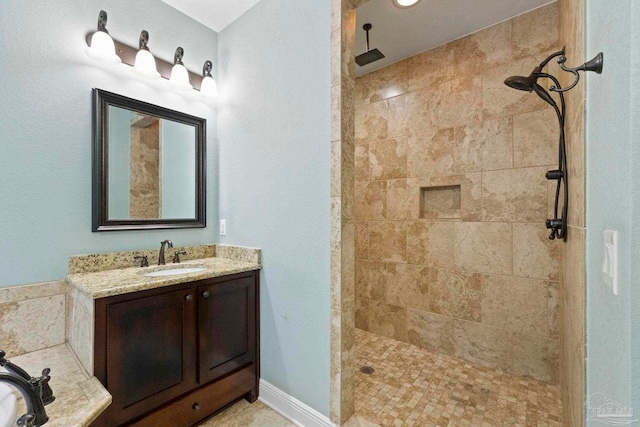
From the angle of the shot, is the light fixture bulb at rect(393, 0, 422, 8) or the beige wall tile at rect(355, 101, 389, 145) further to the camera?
the beige wall tile at rect(355, 101, 389, 145)

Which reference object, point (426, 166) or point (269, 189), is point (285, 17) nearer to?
point (269, 189)

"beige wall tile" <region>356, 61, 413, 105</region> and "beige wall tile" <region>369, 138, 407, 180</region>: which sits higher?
"beige wall tile" <region>356, 61, 413, 105</region>

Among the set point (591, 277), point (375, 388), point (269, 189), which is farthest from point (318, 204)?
point (375, 388)

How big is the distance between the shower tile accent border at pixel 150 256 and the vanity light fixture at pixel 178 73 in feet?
3.78

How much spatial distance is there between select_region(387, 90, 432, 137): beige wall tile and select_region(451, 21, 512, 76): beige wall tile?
34 cm

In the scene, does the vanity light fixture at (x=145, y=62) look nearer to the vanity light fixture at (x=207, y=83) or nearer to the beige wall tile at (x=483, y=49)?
the vanity light fixture at (x=207, y=83)

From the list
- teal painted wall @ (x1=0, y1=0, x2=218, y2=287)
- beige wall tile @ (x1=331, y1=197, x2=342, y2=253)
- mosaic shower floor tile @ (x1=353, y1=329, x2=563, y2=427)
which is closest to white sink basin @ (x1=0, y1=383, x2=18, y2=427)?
teal painted wall @ (x1=0, y1=0, x2=218, y2=287)

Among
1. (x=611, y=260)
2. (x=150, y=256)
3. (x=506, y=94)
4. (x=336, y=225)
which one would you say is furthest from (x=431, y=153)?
(x=150, y=256)

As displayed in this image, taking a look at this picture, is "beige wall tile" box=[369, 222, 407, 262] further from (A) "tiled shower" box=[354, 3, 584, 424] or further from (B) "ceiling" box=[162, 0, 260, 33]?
(B) "ceiling" box=[162, 0, 260, 33]

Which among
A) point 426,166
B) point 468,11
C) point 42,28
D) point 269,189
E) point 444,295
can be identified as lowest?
point 444,295

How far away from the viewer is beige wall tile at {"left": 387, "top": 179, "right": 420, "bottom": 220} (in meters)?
2.54

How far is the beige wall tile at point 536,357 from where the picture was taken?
1.91 m

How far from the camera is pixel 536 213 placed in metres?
1.96

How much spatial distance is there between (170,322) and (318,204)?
0.99 meters
